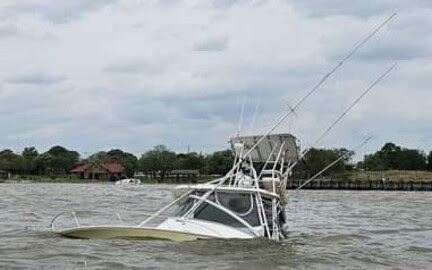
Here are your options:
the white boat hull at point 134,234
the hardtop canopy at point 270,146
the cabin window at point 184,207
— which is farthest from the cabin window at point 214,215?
the hardtop canopy at point 270,146

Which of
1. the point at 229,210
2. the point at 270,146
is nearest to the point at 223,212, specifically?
the point at 229,210

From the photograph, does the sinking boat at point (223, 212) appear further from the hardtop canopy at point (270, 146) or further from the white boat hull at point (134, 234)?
the hardtop canopy at point (270, 146)

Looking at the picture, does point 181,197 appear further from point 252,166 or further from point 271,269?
point 271,269

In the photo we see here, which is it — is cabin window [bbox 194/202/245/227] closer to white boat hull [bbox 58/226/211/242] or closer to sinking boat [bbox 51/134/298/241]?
sinking boat [bbox 51/134/298/241]

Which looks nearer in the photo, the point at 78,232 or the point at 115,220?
the point at 78,232

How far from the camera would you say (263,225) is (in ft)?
93.0

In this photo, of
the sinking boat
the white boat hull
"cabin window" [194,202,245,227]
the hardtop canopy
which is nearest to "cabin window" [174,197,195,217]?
the sinking boat

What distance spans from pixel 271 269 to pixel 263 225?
4.05m

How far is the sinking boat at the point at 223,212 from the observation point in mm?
27297

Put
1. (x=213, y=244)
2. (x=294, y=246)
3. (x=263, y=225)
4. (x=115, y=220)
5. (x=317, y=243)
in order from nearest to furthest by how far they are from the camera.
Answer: (x=213, y=244) < (x=263, y=225) < (x=294, y=246) < (x=317, y=243) < (x=115, y=220)

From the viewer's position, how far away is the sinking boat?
89.6 feet

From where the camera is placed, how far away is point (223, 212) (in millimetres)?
28016

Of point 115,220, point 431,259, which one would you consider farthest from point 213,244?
point 115,220

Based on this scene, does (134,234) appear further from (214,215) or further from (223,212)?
(223,212)
